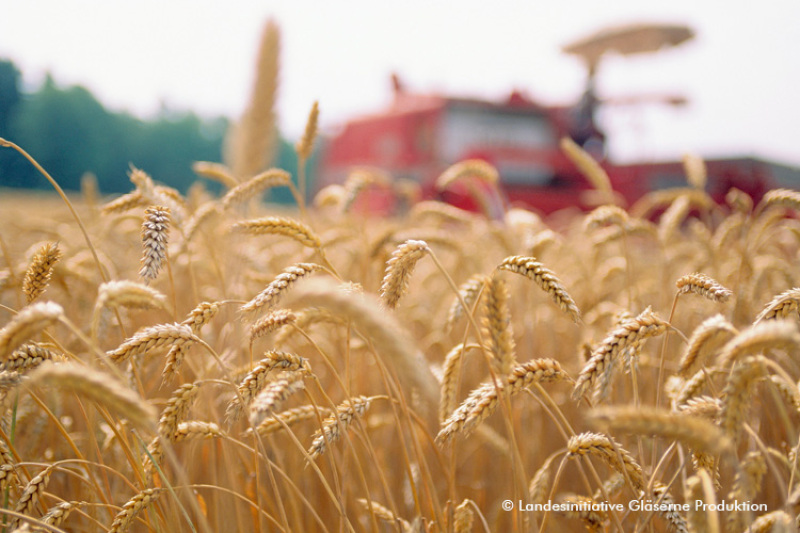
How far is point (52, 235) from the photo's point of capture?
192cm

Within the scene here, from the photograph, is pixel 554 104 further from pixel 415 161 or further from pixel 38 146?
pixel 38 146

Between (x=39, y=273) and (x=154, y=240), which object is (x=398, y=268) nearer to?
(x=154, y=240)

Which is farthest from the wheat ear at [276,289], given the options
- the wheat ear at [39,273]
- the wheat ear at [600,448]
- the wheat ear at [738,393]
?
the wheat ear at [738,393]

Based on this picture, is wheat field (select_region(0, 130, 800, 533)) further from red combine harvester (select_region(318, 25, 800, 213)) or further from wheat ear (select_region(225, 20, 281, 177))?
red combine harvester (select_region(318, 25, 800, 213))

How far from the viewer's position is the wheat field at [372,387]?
593 millimetres

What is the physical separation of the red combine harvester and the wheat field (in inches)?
191

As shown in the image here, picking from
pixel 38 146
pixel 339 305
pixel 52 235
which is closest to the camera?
pixel 339 305

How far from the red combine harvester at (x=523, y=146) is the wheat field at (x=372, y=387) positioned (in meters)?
4.85

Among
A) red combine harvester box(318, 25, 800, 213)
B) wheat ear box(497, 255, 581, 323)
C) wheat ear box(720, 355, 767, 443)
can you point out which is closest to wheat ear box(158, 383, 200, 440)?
wheat ear box(497, 255, 581, 323)

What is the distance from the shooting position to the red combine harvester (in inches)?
280

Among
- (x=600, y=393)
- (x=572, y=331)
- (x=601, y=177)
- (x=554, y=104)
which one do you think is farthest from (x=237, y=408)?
(x=554, y=104)

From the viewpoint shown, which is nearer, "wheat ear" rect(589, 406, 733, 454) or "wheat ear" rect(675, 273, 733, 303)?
"wheat ear" rect(589, 406, 733, 454)

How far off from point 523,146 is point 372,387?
34.3 feet

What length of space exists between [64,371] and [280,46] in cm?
179
